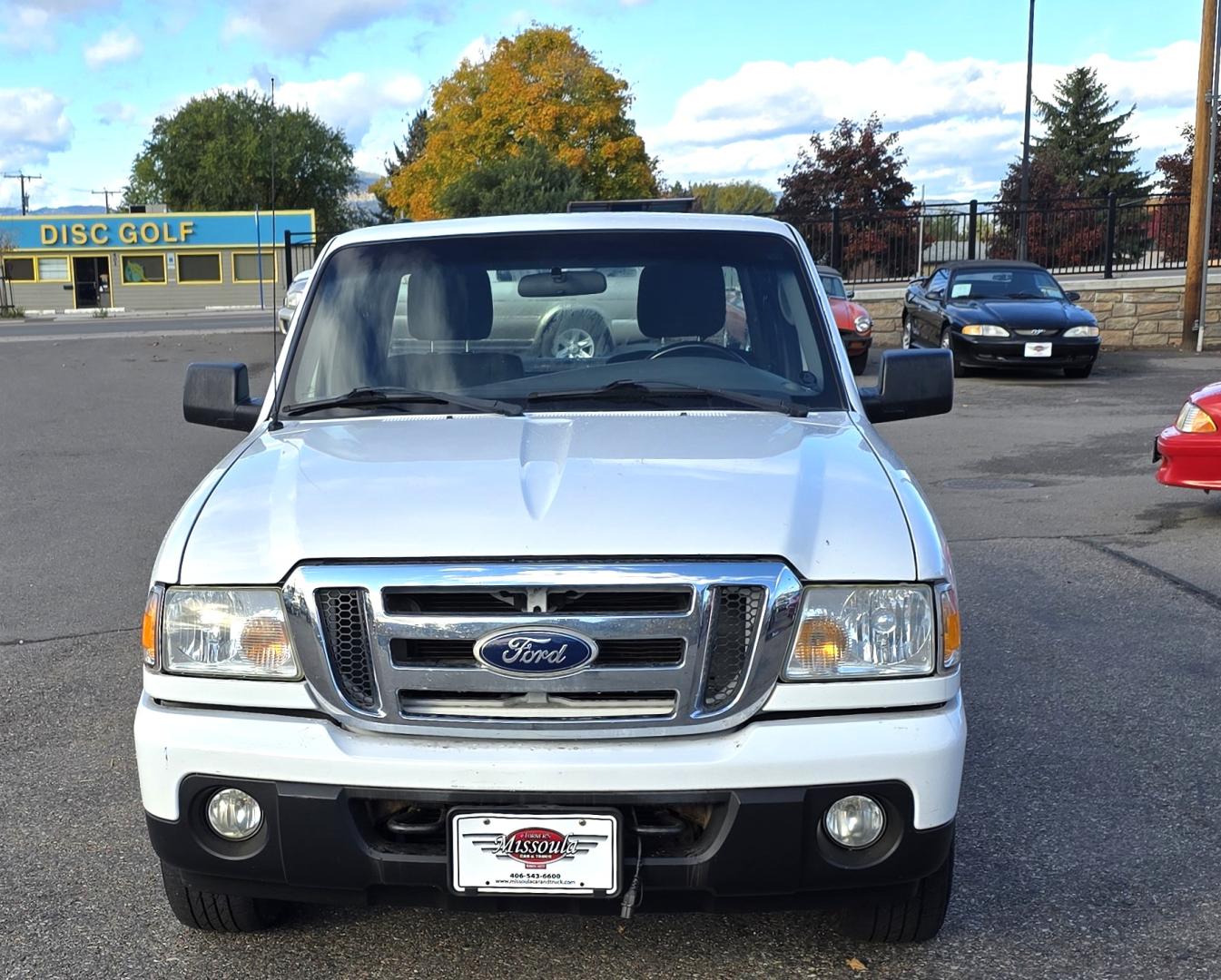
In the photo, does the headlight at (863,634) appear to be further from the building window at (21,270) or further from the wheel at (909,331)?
the building window at (21,270)

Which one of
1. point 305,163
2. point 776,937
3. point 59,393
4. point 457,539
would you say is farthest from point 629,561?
point 305,163

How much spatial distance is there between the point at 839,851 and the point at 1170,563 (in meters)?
5.32

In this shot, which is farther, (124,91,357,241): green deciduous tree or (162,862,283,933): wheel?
(124,91,357,241): green deciduous tree

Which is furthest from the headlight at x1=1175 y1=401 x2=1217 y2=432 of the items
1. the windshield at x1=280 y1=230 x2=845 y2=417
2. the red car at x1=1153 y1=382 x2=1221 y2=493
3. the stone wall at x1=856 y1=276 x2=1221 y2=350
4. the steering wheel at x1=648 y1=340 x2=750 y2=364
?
the stone wall at x1=856 y1=276 x2=1221 y2=350

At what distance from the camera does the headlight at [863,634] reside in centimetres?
294

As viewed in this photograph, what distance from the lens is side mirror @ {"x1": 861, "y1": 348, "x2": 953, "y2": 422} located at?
4.38 meters

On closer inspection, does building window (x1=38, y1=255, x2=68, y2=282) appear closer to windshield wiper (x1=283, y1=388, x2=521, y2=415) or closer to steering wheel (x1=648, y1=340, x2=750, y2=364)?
windshield wiper (x1=283, y1=388, x2=521, y2=415)

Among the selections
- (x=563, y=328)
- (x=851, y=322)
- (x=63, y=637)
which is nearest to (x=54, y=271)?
(x=851, y=322)

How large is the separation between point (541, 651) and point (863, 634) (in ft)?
2.25

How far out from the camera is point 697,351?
14.1ft

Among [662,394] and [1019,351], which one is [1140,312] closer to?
[1019,351]

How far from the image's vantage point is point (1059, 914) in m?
3.56

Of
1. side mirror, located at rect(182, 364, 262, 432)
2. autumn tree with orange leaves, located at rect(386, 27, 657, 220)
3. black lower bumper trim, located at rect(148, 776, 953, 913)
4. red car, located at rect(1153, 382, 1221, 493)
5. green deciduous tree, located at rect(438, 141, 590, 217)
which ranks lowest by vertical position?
black lower bumper trim, located at rect(148, 776, 953, 913)

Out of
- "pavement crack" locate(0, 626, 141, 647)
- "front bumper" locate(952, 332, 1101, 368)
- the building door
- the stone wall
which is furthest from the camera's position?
the building door
